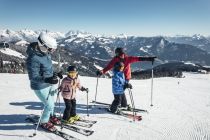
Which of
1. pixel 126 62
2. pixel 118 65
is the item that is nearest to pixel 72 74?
pixel 118 65


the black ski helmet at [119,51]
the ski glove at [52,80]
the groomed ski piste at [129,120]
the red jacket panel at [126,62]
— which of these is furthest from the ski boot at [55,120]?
the black ski helmet at [119,51]

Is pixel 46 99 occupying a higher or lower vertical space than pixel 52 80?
lower

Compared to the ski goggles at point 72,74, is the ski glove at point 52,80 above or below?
below

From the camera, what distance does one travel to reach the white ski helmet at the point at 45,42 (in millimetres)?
8805

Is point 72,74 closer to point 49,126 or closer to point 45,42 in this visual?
point 45,42

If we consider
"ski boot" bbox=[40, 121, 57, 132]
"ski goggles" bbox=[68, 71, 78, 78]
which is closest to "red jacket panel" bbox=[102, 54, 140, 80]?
"ski goggles" bbox=[68, 71, 78, 78]

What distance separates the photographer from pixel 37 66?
29.3 feet

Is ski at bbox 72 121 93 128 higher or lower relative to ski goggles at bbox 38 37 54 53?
lower

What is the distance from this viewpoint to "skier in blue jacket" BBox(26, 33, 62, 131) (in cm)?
884

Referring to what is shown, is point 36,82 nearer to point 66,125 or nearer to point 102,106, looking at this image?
point 66,125

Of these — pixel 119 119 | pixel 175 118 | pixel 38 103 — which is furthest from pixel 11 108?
pixel 175 118

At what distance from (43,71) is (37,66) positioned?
12.3 inches

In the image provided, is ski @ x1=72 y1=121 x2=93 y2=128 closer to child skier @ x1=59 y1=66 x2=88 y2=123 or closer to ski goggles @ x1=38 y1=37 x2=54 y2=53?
child skier @ x1=59 y1=66 x2=88 y2=123

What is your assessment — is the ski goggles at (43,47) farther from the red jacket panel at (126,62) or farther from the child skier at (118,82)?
the red jacket panel at (126,62)
